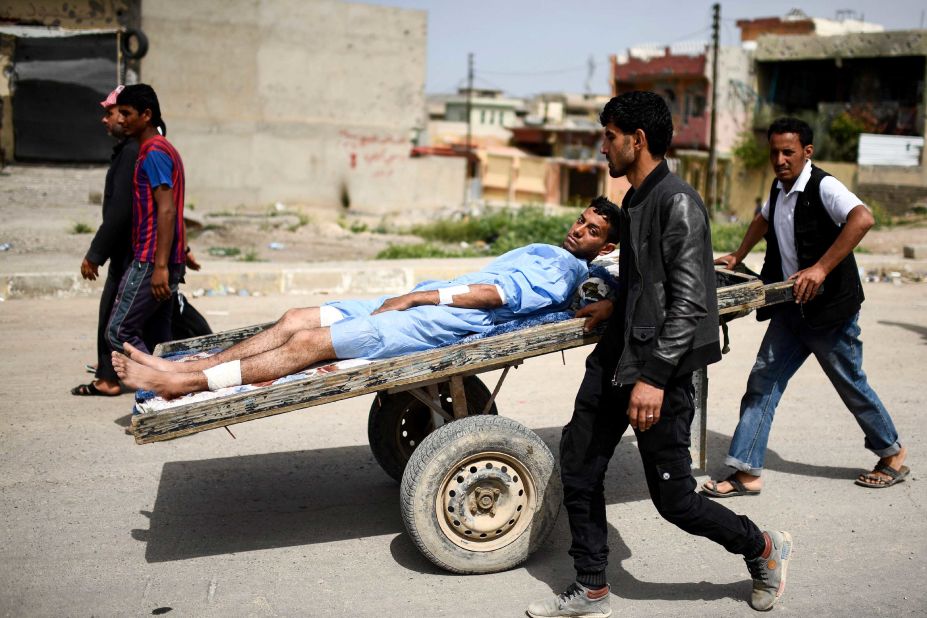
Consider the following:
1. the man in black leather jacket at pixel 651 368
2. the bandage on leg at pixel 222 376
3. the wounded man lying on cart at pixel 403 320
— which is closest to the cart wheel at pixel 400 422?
the wounded man lying on cart at pixel 403 320

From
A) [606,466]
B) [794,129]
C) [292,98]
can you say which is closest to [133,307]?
[606,466]

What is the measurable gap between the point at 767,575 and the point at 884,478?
174cm

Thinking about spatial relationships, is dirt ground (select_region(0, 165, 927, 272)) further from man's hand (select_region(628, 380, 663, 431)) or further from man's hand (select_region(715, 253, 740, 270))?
man's hand (select_region(628, 380, 663, 431))

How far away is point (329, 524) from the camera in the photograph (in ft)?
15.3

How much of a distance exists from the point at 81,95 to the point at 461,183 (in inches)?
818

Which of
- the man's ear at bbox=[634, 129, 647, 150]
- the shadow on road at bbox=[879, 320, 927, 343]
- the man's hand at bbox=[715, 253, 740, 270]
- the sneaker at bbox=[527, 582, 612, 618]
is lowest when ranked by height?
the sneaker at bbox=[527, 582, 612, 618]

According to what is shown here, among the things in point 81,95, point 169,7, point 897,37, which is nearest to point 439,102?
point 897,37

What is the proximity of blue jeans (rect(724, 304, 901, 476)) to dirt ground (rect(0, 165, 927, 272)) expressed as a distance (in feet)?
35.8

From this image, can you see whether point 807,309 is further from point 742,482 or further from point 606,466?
point 606,466

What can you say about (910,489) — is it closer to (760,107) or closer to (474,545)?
(474,545)

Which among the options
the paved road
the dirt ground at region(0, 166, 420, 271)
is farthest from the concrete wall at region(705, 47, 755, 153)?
the paved road

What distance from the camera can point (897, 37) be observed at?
40500 millimetres

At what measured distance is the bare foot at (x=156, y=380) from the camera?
4.10 meters

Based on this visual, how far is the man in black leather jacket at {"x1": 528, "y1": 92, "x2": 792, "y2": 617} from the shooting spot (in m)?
3.48
